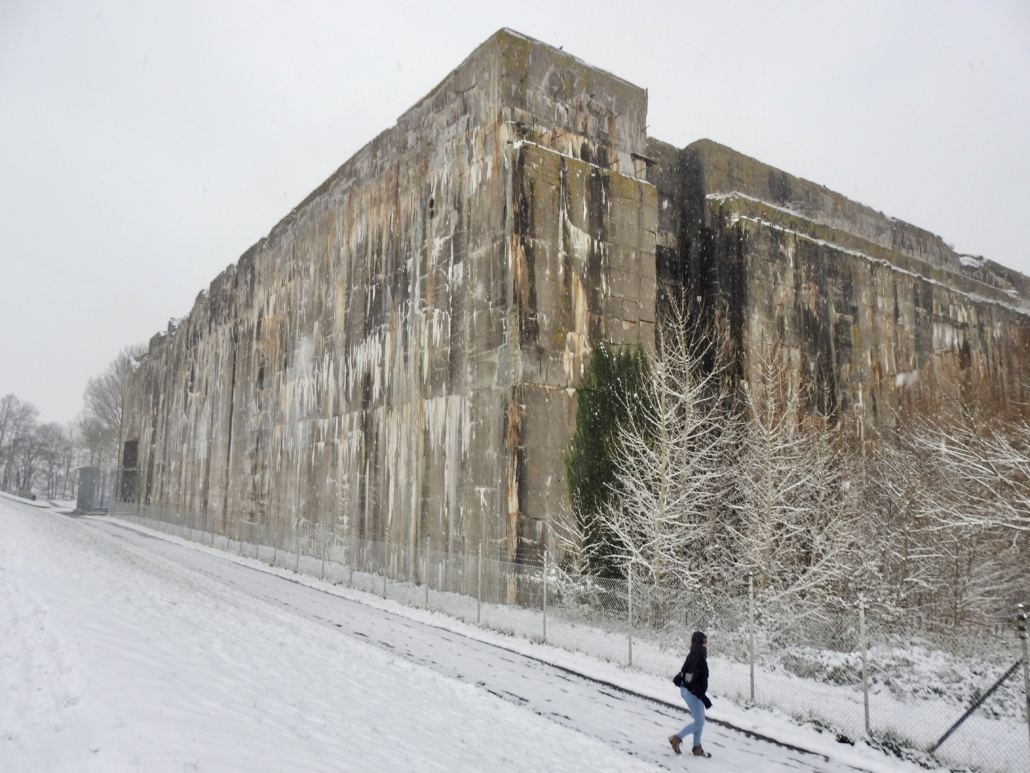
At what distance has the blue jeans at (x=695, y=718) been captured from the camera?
8.74 metres

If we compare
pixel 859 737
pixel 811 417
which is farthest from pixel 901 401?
pixel 859 737

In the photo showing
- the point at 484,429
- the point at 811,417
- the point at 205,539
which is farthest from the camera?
the point at 205,539

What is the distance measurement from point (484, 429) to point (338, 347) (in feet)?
36.9

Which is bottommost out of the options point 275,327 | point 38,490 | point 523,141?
point 38,490

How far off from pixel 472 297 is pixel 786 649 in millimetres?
12143

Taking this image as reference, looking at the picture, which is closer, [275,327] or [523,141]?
[523,141]

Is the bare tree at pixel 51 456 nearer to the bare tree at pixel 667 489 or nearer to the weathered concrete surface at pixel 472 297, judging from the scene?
the weathered concrete surface at pixel 472 297

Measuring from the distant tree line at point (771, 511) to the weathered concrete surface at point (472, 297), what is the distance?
125cm

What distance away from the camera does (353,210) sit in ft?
97.5

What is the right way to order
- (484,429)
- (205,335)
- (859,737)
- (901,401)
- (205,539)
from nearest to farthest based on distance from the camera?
(859,737) < (484,429) < (901,401) < (205,539) < (205,335)

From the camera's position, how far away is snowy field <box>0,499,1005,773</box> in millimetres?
6527

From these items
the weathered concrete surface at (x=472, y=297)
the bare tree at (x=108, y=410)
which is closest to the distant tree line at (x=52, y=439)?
the bare tree at (x=108, y=410)

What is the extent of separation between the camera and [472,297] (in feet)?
71.5

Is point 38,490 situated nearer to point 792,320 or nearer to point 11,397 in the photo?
point 11,397
